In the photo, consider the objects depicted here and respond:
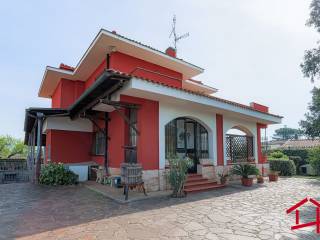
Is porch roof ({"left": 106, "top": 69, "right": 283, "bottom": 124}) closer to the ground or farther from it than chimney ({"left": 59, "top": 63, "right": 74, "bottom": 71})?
closer to the ground

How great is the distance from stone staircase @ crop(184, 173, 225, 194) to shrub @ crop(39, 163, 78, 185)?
5376 millimetres

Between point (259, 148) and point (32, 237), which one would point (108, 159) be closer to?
point (32, 237)

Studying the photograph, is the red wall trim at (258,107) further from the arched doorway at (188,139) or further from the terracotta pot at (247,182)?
the terracotta pot at (247,182)

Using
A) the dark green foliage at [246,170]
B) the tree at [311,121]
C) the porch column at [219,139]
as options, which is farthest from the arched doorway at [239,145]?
the tree at [311,121]

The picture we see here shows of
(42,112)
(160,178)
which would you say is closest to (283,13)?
(160,178)

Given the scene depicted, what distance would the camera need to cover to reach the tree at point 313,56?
11.9 metres

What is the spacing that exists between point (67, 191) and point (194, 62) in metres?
9.90

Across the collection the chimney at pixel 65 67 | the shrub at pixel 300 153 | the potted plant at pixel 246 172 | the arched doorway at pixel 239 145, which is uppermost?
the chimney at pixel 65 67

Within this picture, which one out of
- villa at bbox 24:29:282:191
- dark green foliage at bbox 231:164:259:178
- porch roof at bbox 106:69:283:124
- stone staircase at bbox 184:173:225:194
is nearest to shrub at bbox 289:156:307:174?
villa at bbox 24:29:282:191

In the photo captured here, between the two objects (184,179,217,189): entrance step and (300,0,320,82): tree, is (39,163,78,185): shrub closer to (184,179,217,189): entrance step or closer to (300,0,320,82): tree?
(184,179,217,189): entrance step

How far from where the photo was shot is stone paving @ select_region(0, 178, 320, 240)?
14.6ft

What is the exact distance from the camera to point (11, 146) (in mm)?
43750

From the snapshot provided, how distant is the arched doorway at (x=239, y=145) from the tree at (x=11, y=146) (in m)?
40.9

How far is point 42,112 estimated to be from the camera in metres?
11.2
